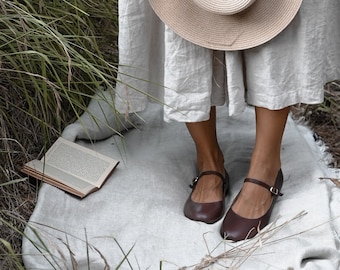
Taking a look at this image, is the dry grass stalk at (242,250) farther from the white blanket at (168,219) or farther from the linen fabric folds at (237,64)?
the linen fabric folds at (237,64)

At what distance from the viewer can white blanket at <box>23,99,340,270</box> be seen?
1.70m

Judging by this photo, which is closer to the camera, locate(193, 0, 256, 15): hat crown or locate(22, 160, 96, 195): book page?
locate(193, 0, 256, 15): hat crown

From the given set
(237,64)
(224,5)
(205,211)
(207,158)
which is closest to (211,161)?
(207,158)

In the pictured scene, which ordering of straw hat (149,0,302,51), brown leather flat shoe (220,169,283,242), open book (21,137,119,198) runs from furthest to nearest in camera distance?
open book (21,137,119,198) < brown leather flat shoe (220,169,283,242) < straw hat (149,0,302,51)

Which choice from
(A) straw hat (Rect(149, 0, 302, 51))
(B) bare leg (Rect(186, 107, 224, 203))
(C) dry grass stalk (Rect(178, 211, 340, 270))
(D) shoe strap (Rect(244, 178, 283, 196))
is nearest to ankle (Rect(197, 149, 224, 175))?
(B) bare leg (Rect(186, 107, 224, 203))

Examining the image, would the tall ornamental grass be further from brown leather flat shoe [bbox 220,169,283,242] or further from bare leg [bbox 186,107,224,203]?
brown leather flat shoe [bbox 220,169,283,242]

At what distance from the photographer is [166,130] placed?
2.31m

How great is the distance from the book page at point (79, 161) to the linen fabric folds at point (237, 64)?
21 cm

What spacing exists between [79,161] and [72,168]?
0.11 ft

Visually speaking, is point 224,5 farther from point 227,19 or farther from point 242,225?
point 242,225

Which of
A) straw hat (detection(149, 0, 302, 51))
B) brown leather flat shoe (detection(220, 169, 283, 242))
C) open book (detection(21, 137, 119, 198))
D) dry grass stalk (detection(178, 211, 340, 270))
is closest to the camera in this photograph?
dry grass stalk (detection(178, 211, 340, 270))

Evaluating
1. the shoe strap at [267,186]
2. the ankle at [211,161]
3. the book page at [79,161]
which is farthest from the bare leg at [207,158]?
the book page at [79,161]

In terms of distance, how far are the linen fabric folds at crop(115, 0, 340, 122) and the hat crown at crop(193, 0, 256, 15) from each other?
0.31 feet

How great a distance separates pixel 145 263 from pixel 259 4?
61 centimetres
